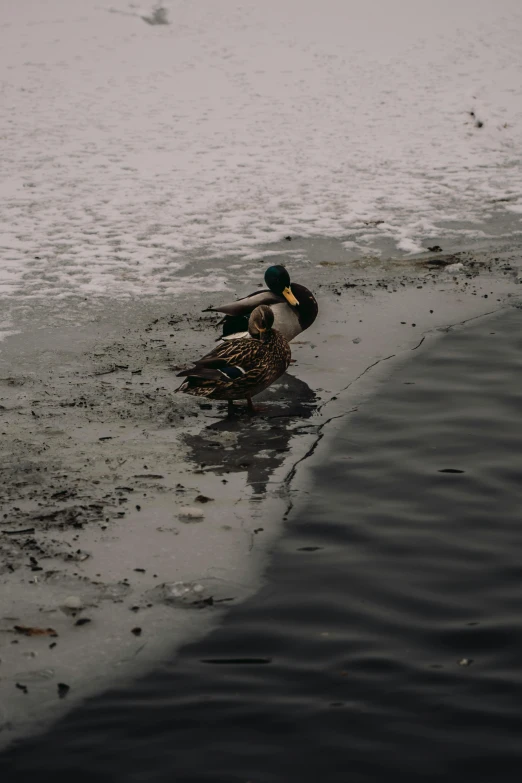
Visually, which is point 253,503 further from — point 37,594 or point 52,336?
point 52,336

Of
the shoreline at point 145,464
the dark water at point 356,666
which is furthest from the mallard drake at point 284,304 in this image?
the dark water at point 356,666

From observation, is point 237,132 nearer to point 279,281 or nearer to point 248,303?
point 279,281

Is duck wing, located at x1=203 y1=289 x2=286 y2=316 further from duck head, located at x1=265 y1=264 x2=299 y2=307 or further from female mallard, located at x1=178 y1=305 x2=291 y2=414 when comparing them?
female mallard, located at x1=178 y1=305 x2=291 y2=414

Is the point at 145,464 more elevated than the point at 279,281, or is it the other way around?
the point at 279,281

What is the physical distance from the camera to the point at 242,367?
6.50m

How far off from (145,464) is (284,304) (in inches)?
98.4

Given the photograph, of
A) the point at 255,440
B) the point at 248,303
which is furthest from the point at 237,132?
the point at 255,440

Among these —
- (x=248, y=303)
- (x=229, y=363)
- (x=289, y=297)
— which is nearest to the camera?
(x=229, y=363)

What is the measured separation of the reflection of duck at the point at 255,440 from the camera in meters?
5.84

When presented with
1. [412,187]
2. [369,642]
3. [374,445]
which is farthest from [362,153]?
[369,642]

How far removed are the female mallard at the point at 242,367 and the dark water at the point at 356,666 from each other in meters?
1.09

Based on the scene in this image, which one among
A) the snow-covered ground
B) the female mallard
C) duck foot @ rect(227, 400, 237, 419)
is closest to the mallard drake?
the female mallard

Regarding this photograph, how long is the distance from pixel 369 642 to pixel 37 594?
4.91ft

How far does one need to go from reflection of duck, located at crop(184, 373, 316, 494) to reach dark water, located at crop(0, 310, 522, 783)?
416 millimetres
